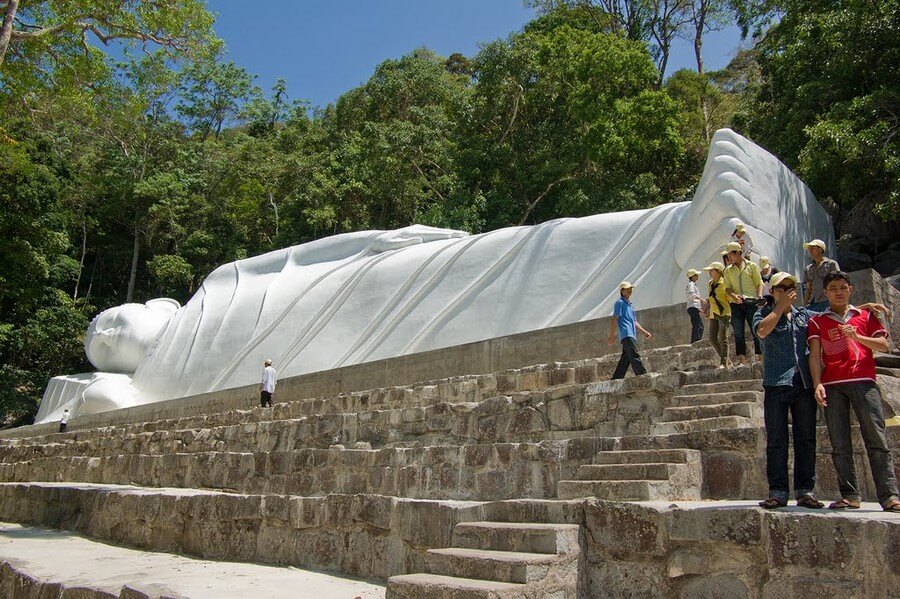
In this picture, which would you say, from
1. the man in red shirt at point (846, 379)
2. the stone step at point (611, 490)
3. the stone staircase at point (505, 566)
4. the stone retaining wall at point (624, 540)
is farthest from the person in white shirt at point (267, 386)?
the man in red shirt at point (846, 379)

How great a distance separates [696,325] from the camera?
680 centimetres

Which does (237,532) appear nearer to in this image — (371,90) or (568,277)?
(568,277)

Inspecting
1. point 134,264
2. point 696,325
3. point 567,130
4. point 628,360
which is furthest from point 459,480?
point 134,264

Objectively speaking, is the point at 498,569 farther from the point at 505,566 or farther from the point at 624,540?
the point at 624,540

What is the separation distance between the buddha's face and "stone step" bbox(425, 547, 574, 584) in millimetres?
12600

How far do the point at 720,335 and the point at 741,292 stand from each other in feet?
1.11

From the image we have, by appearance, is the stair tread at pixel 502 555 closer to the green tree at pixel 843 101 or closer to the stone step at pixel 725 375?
the stone step at pixel 725 375

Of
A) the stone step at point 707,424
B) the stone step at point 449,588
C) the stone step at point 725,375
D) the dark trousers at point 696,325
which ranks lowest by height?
the stone step at point 449,588

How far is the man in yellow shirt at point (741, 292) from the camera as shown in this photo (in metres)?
5.62

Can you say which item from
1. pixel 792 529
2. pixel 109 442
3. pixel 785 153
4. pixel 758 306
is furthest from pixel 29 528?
pixel 785 153

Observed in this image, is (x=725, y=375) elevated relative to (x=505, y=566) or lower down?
elevated

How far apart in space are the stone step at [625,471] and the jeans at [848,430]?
774mm

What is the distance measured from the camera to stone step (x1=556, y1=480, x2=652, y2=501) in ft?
11.9

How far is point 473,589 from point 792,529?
1.12 metres
